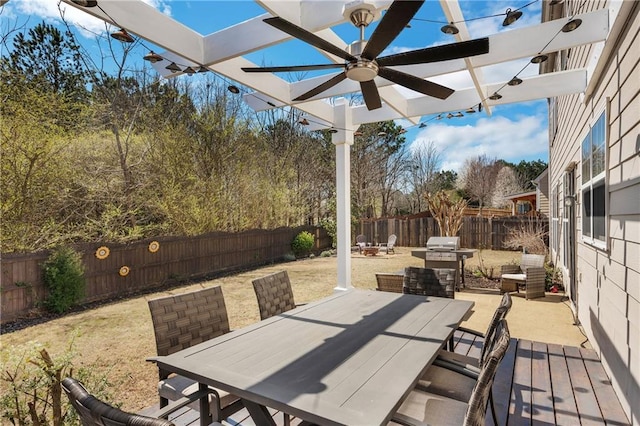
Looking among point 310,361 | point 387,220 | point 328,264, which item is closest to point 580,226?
point 310,361

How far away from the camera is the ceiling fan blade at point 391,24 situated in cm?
181

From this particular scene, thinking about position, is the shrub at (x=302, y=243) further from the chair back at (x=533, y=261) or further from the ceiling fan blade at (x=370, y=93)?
the ceiling fan blade at (x=370, y=93)

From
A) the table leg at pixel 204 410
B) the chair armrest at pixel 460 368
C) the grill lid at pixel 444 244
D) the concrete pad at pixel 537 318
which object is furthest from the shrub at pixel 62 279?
the grill lid at pixel 444 244

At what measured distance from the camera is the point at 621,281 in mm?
2393

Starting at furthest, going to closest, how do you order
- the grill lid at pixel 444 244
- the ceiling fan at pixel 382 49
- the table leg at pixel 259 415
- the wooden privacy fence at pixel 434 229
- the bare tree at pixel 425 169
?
1. the bare tree at pixel 425 169
2. the wooden privacy fence at pixel 434 229
3. the grill lid at pixel 444 244
4. the ceiling fan at pixel 382 49
5. the table leg at pixel 259 415

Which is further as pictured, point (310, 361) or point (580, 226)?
point (580, 226)

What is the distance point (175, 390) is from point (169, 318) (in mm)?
446

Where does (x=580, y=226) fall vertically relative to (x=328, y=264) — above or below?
above

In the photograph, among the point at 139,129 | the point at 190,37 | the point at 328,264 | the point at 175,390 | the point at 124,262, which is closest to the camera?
the point at 175,390

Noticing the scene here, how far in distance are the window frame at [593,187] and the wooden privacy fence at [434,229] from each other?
8.44 meters

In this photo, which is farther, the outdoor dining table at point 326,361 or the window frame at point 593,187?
the window frame at point 593,187

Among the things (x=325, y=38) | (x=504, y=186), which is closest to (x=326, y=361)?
(x=325, y=38)

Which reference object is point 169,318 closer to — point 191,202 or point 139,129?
point 191,202

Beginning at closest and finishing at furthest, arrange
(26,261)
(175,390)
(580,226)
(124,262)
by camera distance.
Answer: (175,390), (580,226), (26,261), (124,262)
